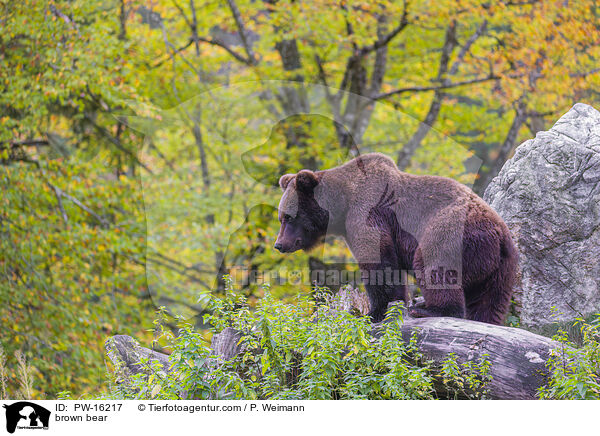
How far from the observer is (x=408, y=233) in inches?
180

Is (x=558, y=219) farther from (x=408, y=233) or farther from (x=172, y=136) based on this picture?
(x=172, y=136)

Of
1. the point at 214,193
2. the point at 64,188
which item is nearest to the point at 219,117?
the point at 214,193

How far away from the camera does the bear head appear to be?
4.62m

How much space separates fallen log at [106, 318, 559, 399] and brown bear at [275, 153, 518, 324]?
17cm

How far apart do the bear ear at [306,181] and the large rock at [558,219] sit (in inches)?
83.0

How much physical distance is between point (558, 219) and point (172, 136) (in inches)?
259

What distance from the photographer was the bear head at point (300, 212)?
4.62 m

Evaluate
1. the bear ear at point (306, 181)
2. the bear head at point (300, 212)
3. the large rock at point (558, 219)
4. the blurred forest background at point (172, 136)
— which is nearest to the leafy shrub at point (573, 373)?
the large rock at point (558, 219)

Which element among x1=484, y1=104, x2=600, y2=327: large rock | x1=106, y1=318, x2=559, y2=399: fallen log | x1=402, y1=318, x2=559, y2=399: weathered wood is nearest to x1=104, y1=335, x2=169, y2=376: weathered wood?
x1=106, y1=318, x2=559, y2=399: fallen log

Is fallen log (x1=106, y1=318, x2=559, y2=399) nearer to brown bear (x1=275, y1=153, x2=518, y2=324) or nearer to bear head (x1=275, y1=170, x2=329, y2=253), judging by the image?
brown bear (x1=275, y1=153, x2=518, y2=324)

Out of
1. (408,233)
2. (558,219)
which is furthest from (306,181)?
(558,219)

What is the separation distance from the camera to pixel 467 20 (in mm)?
11000

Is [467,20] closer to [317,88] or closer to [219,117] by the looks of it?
[317,88]

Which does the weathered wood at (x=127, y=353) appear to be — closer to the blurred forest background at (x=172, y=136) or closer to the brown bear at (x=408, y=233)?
the brown bear at (x=408, y=233)
